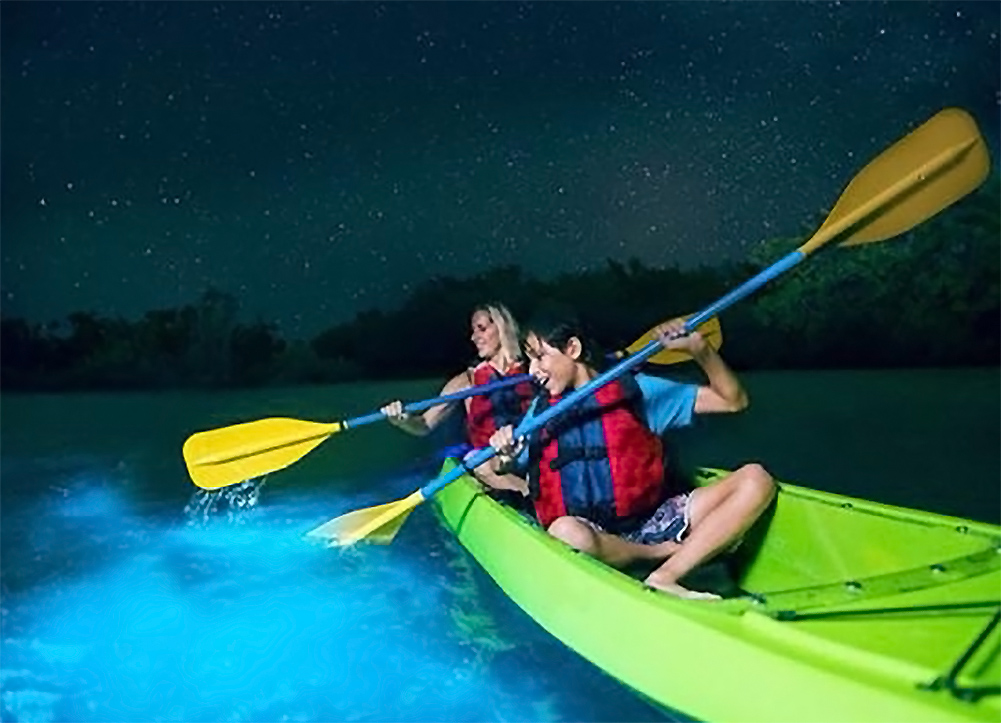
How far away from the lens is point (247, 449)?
2.11 metres

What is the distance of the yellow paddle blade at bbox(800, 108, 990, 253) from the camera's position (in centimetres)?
166

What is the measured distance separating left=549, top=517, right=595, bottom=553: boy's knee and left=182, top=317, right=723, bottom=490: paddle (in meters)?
0.56

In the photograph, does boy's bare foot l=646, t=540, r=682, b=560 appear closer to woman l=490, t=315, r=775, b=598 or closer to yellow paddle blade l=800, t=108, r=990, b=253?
woman l=490, t=315, r=775, b=598

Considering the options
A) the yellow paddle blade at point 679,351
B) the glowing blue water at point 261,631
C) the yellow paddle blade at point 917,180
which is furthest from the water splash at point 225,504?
the yellow paddle blade at point 917,180

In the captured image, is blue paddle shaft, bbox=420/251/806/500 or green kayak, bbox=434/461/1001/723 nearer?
green kayak, bbox=434/461/1001/723

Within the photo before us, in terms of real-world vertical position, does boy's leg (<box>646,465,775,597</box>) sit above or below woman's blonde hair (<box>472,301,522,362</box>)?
below

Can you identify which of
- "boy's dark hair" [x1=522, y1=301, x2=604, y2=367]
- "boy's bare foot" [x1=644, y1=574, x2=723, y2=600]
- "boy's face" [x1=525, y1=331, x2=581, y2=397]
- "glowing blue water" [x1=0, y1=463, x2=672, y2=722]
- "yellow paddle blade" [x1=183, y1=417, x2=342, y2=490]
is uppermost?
"boy's dark hair" [x1=522, y1=301, x2=604, y2=367]

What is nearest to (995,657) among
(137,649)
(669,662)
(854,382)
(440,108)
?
(669,662)

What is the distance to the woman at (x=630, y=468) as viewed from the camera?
5.32 ft

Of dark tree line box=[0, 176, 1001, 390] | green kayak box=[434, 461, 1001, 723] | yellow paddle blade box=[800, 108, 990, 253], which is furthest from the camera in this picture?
dark tree line box=[0, 176, 1001, 390]

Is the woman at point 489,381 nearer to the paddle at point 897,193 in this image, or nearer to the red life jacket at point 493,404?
the red life jacket at point 493,404

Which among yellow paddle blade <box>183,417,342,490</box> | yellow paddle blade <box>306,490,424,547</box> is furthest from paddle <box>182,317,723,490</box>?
yellow paddle blade <box>306,490,424,547</box>

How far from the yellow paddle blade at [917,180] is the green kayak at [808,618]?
37 centimetres

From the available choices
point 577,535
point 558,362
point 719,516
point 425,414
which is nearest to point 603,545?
point 577,535
